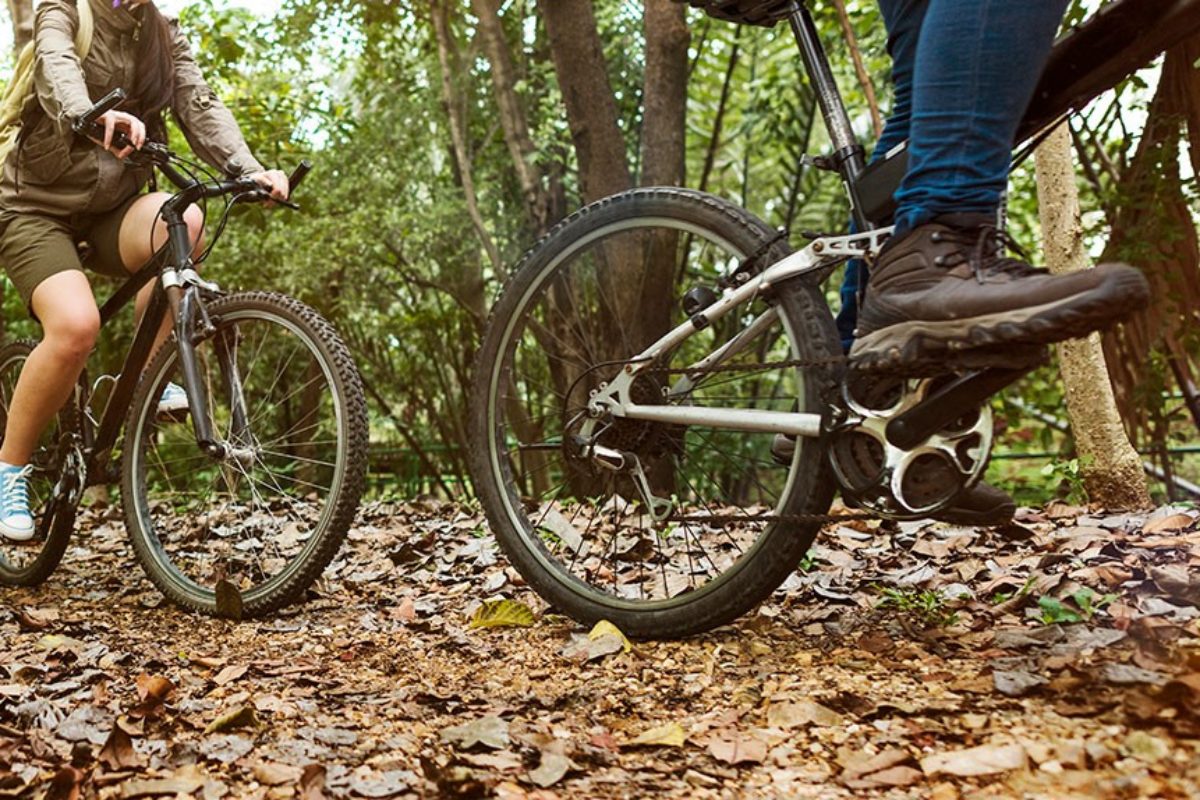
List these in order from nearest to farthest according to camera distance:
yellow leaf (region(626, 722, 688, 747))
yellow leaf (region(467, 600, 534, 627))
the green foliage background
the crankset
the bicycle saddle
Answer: yellow leaf (region(626, 722, 688, 747)) → the crankset → the bicycle saddle → yellow leaf (region(467, 600, 534, 627)) → the green foliage background

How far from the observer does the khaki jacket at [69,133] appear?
8.94 ft

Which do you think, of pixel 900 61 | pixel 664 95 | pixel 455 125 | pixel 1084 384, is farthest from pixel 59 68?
pixel 455 125

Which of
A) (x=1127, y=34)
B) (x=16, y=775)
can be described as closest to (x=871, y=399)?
(x=1127, y=34)

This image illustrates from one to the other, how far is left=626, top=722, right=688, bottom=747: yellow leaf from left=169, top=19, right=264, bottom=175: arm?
212 centimetres

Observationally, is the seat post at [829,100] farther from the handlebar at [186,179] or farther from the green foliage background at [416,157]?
the green foliage background at [416,157]

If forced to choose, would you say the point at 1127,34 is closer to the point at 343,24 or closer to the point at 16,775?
the point at 16,775

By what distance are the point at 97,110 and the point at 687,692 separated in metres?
1.97

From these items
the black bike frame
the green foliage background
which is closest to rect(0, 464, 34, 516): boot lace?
the black bike frame

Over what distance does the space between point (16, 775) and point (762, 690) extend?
3.76ft

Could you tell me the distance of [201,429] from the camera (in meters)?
2.74

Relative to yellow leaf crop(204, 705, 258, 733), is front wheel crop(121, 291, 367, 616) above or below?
above

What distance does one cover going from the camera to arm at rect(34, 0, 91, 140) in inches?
105

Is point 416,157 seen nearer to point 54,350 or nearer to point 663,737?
point 54,350

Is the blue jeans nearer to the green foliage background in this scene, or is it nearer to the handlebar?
the handlebar
